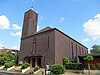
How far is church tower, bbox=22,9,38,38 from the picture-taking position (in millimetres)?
44097

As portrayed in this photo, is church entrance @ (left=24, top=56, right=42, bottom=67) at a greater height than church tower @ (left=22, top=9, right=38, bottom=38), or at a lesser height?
lesser

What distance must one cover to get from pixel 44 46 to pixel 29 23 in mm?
12915

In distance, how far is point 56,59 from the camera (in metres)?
31.3

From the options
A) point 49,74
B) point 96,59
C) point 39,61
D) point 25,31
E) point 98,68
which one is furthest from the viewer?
point 25,31

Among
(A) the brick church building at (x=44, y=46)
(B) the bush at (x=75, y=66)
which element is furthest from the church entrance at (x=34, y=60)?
(B) the bush at (x=75, y=66)

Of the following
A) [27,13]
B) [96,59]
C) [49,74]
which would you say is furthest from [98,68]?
[27,13]

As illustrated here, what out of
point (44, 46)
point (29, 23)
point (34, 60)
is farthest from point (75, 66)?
point (29, 23)

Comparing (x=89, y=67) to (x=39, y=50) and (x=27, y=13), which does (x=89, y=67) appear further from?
(x=27, y=13)

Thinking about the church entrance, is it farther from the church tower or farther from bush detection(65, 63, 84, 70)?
the church tower

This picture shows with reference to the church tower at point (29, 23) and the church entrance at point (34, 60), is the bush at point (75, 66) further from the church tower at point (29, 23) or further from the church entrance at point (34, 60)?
the church tower at point (29, 23)

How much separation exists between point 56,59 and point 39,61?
658 centimetres

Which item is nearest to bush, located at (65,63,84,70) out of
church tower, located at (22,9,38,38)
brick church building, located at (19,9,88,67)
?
brick church building, located at (19,9,88,67)

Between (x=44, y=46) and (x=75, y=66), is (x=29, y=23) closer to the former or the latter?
(x=44, y=46)

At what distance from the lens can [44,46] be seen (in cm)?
3447
